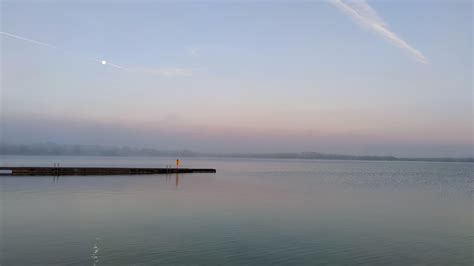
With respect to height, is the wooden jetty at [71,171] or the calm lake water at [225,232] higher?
the wooden jetty at [71,171]

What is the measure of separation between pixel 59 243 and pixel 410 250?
57.2ft

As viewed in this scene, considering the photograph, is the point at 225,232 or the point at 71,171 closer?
the point at 225,232

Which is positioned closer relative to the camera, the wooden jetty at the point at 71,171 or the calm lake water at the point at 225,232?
the calm lake water at the point at 225,232

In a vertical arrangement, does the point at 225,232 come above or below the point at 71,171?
below

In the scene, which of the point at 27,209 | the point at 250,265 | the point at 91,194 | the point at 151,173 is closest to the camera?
the point at 250,265

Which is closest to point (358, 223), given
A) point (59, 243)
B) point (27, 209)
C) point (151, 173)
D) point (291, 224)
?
point (291, 224)

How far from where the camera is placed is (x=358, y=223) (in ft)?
83.5

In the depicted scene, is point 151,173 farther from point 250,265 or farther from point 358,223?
point 250,265

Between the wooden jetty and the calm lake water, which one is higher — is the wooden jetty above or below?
above

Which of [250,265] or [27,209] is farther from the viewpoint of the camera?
[27,209]

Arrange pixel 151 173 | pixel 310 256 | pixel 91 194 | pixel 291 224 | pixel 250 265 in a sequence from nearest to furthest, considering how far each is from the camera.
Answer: pixel 250 265 < pixel 310 256 < pixel 291 224 < pixel 91 194 < pixel 151 173

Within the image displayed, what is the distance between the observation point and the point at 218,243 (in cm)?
1861

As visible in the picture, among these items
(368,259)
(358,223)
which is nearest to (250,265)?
(368,259)

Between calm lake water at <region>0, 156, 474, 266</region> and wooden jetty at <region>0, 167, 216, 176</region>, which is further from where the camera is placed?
wooden jetty at <region>0, 167, 216, 176</region>
